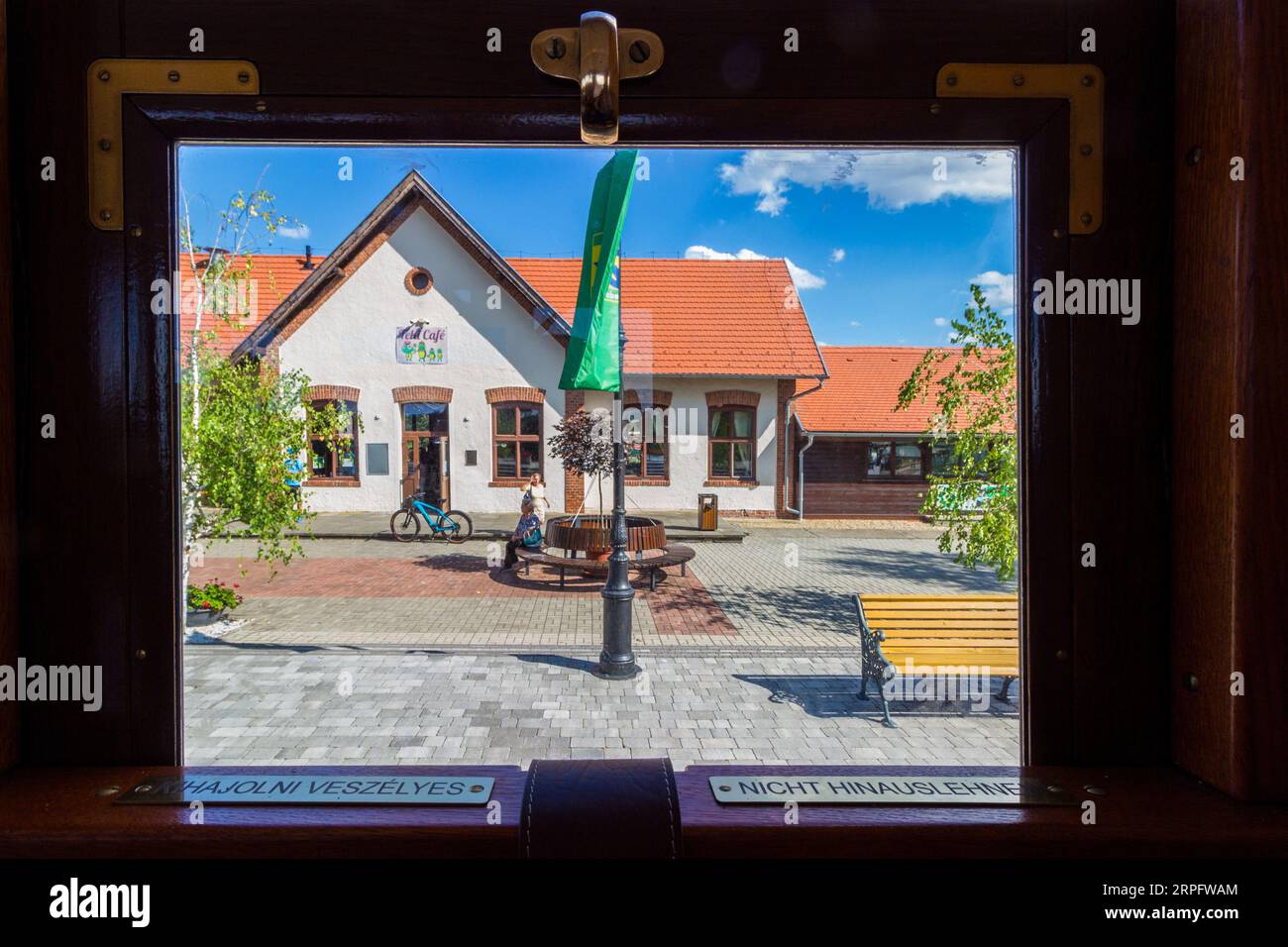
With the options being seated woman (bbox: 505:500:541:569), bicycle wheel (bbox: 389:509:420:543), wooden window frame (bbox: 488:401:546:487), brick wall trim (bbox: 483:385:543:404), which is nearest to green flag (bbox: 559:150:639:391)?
seated woman (bbox: 505:500:541:569)

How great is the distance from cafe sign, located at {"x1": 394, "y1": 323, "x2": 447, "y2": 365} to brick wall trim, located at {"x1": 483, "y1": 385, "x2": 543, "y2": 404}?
111 cm

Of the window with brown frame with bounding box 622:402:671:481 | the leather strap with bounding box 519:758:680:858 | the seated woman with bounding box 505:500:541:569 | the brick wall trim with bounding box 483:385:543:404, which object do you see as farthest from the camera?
the window with brown frame with bounding box 622:402:671:481

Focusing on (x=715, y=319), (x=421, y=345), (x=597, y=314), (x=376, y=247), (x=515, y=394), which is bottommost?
(x=597, y=314)

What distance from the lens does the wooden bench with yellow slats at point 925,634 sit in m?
3.77

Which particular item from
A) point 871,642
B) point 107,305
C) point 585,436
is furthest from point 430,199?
point 107,305

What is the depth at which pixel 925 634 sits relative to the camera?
13.6ft

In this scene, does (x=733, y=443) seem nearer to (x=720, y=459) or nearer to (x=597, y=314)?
(x=720, y=459)

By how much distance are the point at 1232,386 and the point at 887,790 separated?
A: 57 cm

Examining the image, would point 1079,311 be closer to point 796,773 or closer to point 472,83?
point 796,773

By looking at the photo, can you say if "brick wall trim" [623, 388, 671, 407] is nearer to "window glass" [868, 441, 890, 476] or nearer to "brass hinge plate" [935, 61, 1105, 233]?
"window glass" [868, 441, 890, 476]

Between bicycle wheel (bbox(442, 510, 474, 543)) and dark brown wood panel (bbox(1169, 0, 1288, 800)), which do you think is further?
bicycle wheel (bbox(442, 510, 474, 543))

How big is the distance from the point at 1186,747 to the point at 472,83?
3.76 feet

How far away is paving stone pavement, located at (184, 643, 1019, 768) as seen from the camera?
11.3ft

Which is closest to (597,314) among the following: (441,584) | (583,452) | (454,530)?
(583,452)
